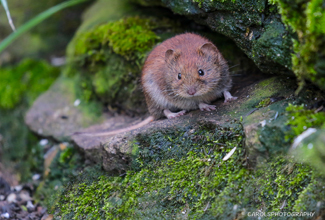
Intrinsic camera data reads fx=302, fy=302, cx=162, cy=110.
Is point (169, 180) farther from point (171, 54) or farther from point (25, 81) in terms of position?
point (25, 81)

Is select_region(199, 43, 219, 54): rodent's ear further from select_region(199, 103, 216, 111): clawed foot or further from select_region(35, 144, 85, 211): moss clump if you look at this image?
select_region(35, 144, 85, 211): moss clump

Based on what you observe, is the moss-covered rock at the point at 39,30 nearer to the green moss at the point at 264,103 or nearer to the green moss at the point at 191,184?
the green moss at the point at 191,184

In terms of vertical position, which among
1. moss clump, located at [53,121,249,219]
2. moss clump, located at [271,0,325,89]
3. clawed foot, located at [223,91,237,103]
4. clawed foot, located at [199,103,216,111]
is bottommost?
moss clump, located at [53,121,249,219]

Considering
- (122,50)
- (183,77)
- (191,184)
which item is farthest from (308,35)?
(122,50)

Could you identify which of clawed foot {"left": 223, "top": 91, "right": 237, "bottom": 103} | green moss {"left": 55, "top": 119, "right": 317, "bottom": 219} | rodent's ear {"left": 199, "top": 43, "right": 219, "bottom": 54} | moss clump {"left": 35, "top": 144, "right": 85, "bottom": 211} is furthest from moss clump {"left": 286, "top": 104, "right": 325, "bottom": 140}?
moss clump {"left": 35, "top": 144, "right": 85, "bottom": 211}

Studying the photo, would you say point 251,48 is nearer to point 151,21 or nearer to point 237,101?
point 237,101

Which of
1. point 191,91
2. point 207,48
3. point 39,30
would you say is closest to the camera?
point 191,91

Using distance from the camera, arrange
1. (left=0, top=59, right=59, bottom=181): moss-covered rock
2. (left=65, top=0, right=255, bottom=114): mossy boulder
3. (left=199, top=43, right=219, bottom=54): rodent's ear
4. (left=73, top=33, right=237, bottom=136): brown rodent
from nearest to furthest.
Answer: (left=73, top=33, right=237, bottom=136): brown rodent, (left=199, top=43, right=219, bottom=54): rodent's ear, (left=65, top=0, right=255, bottom=114): mossy boulder, (left=0, top=59, right=59, bottom=181): moss-covered rock
